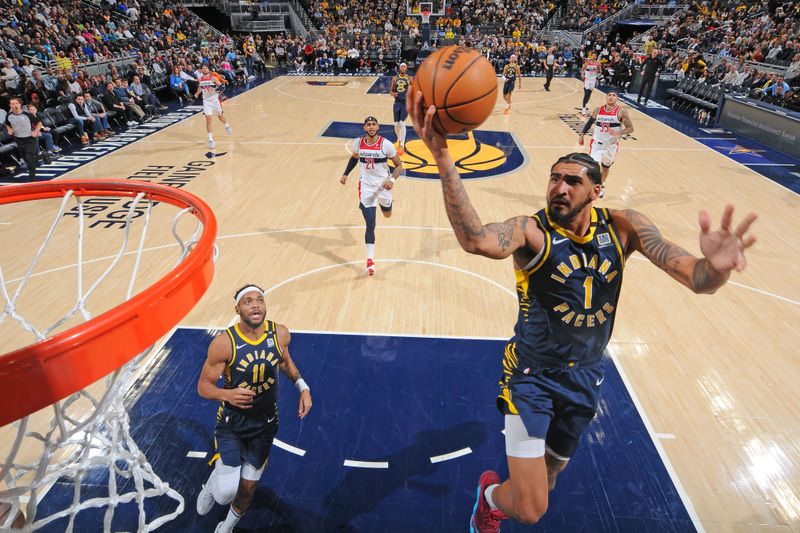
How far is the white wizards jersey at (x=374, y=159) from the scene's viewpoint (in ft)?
20.8

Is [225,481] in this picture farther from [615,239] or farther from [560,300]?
[615,239]

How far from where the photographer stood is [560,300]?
2789 mm

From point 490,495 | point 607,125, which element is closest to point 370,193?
point 490,495

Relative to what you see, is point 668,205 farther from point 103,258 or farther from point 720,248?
point 103,258

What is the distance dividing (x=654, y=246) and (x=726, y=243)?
53 cm

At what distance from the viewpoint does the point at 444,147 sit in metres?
2.30

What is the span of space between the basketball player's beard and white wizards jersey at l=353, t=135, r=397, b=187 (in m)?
3.90

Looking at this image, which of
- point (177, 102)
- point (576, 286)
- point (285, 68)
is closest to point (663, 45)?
point (285, 68)

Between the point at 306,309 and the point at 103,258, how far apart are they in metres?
3.26

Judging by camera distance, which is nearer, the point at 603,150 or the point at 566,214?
the point at 566,214

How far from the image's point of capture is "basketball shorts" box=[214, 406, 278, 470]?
326cm

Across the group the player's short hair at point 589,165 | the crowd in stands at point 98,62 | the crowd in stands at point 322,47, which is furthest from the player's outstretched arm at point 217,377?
the crowd in stands at point 322,47

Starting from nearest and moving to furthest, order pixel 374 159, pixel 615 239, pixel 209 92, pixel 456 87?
pixel 456 87 < pixel 615 239 < pixel 374 159 < pixel 209 92

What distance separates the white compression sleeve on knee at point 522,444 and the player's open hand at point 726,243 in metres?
1.31
